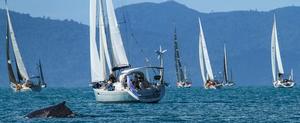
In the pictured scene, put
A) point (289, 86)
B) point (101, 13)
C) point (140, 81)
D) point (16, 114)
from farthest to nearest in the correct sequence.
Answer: point (289, 86), point (101, 13), point (140, 81), point (16, 114)

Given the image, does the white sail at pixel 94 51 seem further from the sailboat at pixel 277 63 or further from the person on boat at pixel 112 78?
the sailboat at pixel 277 63

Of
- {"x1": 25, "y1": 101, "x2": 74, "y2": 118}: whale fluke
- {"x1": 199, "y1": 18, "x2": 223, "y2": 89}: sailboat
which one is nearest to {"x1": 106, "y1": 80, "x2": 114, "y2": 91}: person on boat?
{"x1": 25, "y1": 101, "x2": 74, "y2": 118}: whale fluke

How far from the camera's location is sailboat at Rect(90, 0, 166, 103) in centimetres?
9081

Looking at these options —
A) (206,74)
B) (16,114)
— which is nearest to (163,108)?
(16,114)

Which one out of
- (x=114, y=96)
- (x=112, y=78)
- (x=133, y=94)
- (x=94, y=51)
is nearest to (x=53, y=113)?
(x=133, y=94)

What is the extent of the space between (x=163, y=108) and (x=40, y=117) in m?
15.7

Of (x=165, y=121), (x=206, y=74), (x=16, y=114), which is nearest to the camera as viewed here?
(x=165, y=121)

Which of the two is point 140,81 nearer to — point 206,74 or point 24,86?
point 24,86

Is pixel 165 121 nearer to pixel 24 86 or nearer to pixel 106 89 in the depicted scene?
pixel 106 89

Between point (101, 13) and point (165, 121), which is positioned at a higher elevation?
point (101, 13)

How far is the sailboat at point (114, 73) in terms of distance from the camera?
90.8 metres

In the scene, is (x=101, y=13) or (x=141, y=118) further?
(x=101, y=13)

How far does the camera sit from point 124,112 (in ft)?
257

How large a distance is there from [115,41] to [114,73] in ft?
10.7
